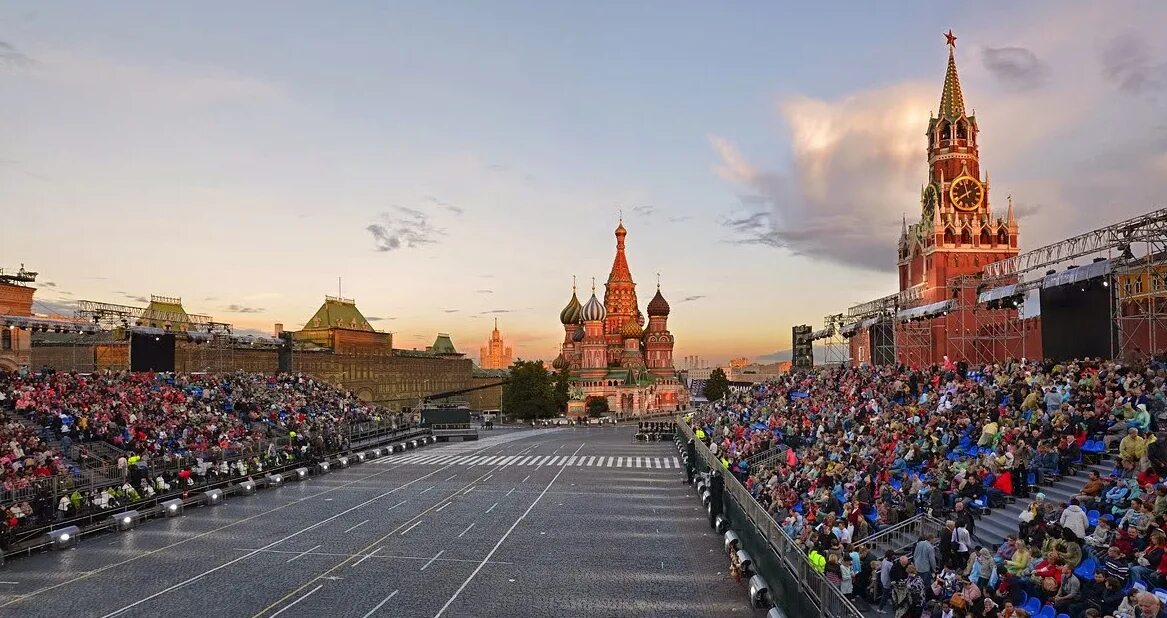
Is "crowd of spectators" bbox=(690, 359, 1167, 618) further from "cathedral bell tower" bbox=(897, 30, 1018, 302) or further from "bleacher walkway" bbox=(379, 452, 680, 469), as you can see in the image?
"cathedral bell tower" bbox=(897, 30, 1018, 302)

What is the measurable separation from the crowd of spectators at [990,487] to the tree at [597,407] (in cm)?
8718

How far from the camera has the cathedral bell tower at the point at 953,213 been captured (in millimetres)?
71562

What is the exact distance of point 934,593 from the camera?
1243 centimetres

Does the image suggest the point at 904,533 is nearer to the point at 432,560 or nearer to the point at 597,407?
the point at 432,560

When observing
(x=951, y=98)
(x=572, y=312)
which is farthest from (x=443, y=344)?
(x=951, y=98)

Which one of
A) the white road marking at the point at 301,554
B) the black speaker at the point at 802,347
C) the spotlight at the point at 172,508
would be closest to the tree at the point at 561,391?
the black speaker at the point at 802,347

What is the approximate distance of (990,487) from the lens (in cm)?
1631

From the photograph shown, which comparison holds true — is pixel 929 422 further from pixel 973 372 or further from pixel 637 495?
pixel 637 495

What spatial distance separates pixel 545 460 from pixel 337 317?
84075mm

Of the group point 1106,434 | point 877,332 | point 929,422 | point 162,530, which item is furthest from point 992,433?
point 877,332

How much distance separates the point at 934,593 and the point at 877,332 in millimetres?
40828

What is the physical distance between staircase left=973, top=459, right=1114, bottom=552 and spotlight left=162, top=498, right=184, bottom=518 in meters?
23.9

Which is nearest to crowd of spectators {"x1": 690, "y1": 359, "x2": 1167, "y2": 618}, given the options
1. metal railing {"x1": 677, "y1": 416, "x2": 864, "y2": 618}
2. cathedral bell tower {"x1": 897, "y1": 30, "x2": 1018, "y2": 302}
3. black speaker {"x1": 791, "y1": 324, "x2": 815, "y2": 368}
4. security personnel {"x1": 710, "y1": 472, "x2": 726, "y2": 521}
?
metal railing {"x1": 677, "y1": 416, "x2": 864, "y2": 618}

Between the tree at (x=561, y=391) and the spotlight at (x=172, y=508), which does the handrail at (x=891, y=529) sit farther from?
the tree at (x=561, y=391)
